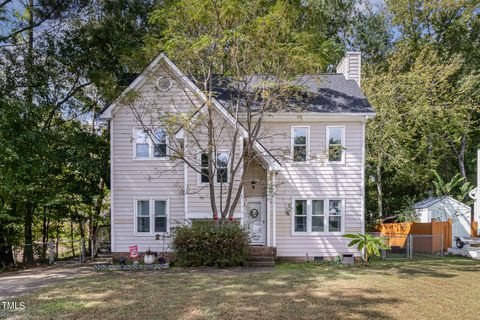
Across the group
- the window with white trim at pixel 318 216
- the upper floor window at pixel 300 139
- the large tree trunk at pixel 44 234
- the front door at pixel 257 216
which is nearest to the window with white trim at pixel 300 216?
the window with white trim at pixel 318 216

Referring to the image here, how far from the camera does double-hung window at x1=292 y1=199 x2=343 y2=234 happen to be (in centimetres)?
1470

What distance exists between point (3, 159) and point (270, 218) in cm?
1040

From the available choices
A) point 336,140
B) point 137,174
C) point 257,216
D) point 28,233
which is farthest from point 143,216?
point 336,140

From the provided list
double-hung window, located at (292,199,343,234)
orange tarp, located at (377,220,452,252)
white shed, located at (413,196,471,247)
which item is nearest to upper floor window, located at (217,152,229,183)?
double-hung window, located at (292,199,343,234)

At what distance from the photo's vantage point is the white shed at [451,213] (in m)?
18.7

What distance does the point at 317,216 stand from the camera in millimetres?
14750

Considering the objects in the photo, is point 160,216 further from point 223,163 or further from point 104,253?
point 104,253

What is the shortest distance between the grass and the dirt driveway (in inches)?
33.1

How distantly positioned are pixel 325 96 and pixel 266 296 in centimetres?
1011

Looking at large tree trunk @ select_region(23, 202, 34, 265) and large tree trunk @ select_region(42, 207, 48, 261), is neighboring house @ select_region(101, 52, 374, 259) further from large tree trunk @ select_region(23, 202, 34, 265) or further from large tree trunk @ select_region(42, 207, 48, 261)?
large tree trunk @ select_region(23, 202, 34, 265)

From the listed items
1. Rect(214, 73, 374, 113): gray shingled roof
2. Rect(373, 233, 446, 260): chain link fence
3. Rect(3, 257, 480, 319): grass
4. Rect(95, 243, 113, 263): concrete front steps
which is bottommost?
Rect(95, 243, 113, 263): concrete front steps

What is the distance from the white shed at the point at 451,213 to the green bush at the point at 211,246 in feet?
40.0

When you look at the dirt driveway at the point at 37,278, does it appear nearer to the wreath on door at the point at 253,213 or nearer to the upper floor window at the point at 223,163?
the upper floor window at the point at 223,163

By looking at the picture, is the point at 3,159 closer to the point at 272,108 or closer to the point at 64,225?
the point at 64,225
